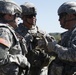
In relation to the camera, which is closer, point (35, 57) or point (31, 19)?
point (35, 57)

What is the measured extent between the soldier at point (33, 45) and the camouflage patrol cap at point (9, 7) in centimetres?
153

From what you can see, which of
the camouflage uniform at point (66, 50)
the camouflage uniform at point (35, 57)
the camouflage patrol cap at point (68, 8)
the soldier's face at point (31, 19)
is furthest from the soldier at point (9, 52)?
the soldier's face at point (31, 19)

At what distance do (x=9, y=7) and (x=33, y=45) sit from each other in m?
2.03

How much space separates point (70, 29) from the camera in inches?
212

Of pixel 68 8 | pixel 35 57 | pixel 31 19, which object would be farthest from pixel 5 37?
pixel 31 19

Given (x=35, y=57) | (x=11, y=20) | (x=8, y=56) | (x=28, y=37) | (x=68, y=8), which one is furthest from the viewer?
(x=28, y=37)

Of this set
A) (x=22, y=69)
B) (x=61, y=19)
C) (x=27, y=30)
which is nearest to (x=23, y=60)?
(x=22, y=69)

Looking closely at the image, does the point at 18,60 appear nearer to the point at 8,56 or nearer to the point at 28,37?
the point at 8,56

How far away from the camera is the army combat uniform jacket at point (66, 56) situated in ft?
15.9

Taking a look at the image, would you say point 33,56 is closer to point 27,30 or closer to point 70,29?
point 27,30

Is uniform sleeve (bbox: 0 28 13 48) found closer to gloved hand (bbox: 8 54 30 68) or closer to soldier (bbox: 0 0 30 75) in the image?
soldier (bbox: 0 0 30 75)

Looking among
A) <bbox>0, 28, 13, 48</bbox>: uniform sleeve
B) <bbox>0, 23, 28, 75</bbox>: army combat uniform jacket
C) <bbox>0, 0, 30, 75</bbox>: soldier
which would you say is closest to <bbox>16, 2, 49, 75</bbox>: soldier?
<bbox>0, 0, 30, 75</bbox>: soldier

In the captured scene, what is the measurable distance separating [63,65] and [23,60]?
928 millimetres

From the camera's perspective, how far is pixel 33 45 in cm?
716
